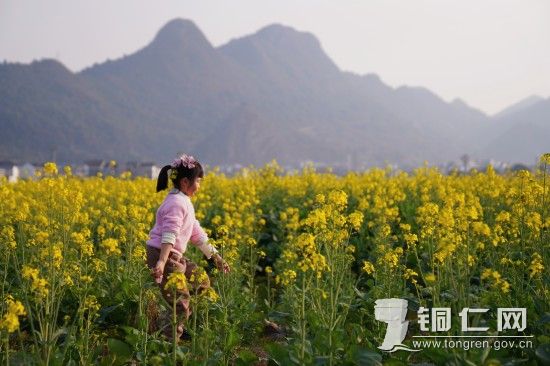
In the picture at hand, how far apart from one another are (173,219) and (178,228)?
0.26 ft

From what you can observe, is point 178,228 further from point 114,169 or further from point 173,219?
point 114,169

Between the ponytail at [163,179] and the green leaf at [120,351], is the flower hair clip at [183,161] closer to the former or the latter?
the ponytail at [163,179]

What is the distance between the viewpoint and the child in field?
4941mm

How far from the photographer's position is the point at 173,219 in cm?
495

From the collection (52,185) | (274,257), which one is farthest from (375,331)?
(274,257)

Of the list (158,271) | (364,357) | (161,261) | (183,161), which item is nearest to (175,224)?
(161,261)

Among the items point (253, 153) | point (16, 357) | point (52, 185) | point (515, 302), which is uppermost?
point (253, 153)

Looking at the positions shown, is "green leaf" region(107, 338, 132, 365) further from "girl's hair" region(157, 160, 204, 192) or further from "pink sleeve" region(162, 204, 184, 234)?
"girl's hair" region(157, 160, 204, 192)

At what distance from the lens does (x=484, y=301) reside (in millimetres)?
4320

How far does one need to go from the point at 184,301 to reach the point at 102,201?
395 centimetres

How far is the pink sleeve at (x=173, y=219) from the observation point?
4.93 meters

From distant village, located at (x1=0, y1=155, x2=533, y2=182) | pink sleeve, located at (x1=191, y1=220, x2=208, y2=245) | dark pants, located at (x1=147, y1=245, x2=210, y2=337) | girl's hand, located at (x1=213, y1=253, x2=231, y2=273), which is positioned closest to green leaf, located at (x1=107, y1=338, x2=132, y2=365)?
dark pants, located at (x1=147, y1=245, x2=210, y2=337)

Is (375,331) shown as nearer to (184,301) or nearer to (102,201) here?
(184,301)

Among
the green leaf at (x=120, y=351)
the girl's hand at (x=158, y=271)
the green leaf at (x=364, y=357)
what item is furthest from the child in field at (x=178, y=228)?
the green leaf at (x=364, y=357)
